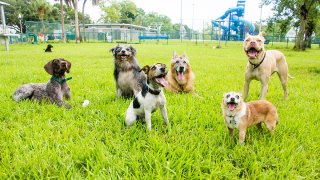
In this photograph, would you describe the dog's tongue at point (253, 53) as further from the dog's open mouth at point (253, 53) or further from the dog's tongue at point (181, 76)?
the dog's tongue at point (181, 76)

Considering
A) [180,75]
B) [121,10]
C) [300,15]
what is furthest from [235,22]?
[121,10]

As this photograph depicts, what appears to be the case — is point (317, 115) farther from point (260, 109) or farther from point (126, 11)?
point (126, 11)

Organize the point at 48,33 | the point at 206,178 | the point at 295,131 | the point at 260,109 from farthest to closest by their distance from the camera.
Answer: the point at 48,33
the point at 295,131
the point at 260,109
the point at 206,178

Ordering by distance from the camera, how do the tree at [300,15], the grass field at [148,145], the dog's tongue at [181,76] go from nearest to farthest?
the grass field at [148,145], the dog's tongue at [181,76], the tree at [300,15]

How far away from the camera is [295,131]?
358 centimetres

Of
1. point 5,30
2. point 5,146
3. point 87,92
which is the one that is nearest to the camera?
→ point 5,146

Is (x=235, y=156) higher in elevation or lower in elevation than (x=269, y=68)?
lower

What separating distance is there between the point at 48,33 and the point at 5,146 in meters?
47.4

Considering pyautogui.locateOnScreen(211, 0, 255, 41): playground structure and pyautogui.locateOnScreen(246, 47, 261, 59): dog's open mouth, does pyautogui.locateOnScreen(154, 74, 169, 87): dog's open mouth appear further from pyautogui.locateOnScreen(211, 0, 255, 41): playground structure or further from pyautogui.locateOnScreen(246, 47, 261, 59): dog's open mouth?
pyautogui.locateOnScreen(211, 0, 255, 41): playground structure

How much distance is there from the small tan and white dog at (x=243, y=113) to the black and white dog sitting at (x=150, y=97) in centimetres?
88

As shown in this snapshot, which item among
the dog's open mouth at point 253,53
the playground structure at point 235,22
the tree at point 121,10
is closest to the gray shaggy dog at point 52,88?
the dog's open mouth at point 253,53

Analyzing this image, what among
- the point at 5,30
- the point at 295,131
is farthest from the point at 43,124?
the point at 5,30

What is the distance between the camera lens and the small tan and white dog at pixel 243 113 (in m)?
3.04

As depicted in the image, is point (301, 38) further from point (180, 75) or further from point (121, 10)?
point (121, 10)
